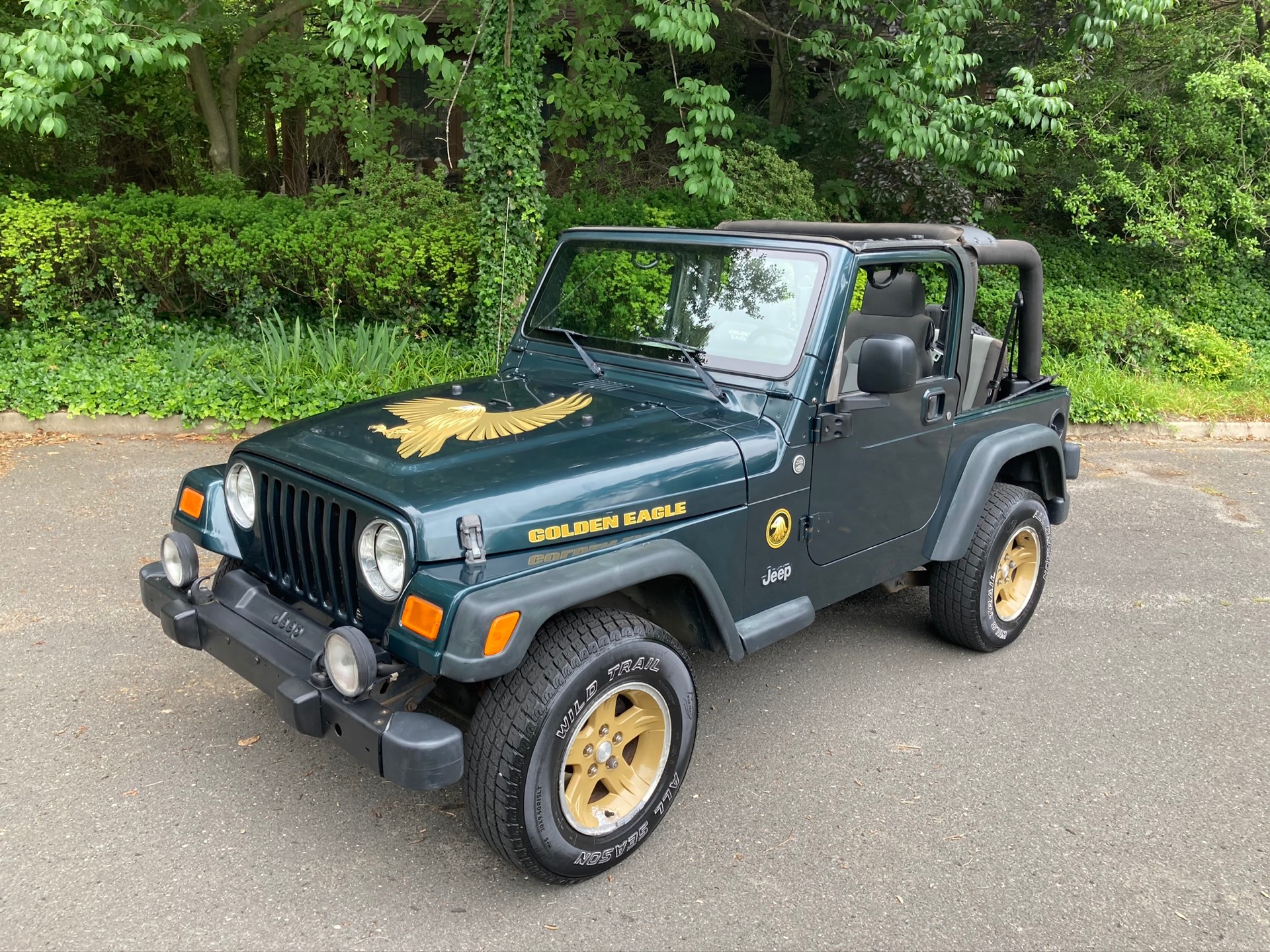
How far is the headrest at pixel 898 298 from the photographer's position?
415 centimetres

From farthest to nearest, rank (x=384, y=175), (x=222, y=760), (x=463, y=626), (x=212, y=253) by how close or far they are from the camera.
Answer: (x=384, y=175), (x=212, y=253), (x=222, y=760), (x=463, y=626)

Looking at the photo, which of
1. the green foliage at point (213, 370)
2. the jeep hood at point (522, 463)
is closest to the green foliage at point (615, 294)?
the jeep hood at point (522, 463)

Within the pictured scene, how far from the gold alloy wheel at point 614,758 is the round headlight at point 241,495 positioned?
1.34m

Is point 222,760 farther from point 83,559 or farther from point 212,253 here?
point 212,253

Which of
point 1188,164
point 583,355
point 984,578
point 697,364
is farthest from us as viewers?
point 1188,164

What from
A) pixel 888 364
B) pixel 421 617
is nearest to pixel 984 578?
pixel 888 364

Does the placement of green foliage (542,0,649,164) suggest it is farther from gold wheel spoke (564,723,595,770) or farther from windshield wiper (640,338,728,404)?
gold wheel spoke (564,723,595,770)

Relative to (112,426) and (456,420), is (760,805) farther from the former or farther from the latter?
(112,426)

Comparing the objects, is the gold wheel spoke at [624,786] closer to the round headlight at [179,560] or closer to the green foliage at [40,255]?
the round headlight at [179,560]

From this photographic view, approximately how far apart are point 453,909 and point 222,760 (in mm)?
1165

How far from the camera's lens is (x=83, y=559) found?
509cm

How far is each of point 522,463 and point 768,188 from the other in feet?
23.6

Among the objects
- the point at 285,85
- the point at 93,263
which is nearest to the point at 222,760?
the point at 93,263

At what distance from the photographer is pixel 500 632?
102 inches
